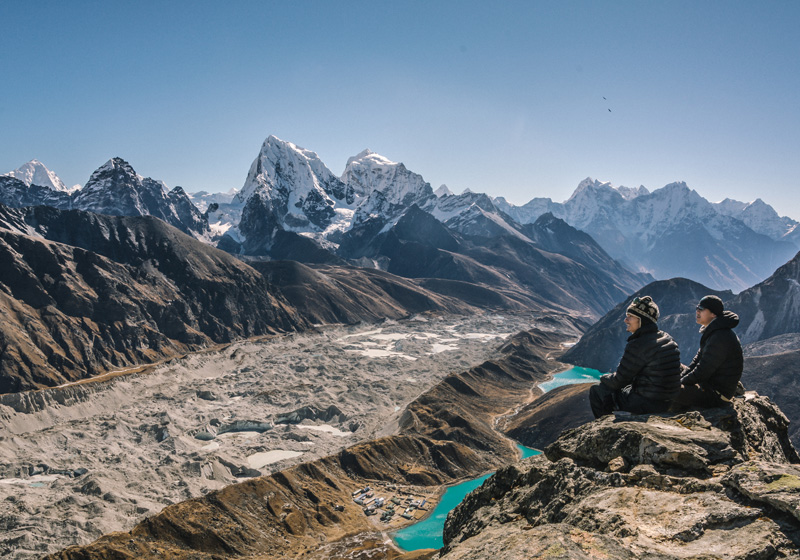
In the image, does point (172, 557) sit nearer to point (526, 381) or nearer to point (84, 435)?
point (84, 435)

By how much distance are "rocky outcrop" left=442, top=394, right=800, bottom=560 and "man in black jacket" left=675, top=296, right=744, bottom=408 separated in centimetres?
36

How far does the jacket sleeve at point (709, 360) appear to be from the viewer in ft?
36.1

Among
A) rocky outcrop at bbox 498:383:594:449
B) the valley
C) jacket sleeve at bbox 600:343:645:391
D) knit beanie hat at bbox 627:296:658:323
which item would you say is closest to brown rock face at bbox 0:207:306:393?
the valley

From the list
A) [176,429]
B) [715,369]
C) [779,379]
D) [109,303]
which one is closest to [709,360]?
[715,369]

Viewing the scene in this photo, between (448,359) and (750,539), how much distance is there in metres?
166

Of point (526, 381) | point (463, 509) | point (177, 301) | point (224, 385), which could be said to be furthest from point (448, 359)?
point (463, 509)

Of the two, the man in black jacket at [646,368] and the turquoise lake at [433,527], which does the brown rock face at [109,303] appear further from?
the man in black jacket at [646,368]

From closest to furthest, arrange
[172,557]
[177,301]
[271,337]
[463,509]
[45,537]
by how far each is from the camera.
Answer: [463,509] < [172,557] < [45,537] < [177,301] < [271,337]

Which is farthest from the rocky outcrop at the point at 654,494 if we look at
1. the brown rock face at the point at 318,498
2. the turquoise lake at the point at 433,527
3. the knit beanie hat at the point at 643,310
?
the brown rock face at the point at 318,498

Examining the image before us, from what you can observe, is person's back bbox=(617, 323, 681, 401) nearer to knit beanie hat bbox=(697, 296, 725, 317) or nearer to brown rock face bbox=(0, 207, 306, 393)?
knit beanie hat bbox=(697, 296, 725, 317)

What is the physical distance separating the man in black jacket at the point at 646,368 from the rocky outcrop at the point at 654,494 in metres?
0.46

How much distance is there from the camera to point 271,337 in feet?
596

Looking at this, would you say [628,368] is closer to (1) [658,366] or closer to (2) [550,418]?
(1) [658,366]

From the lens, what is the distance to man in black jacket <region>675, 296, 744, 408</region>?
36.1 feet
